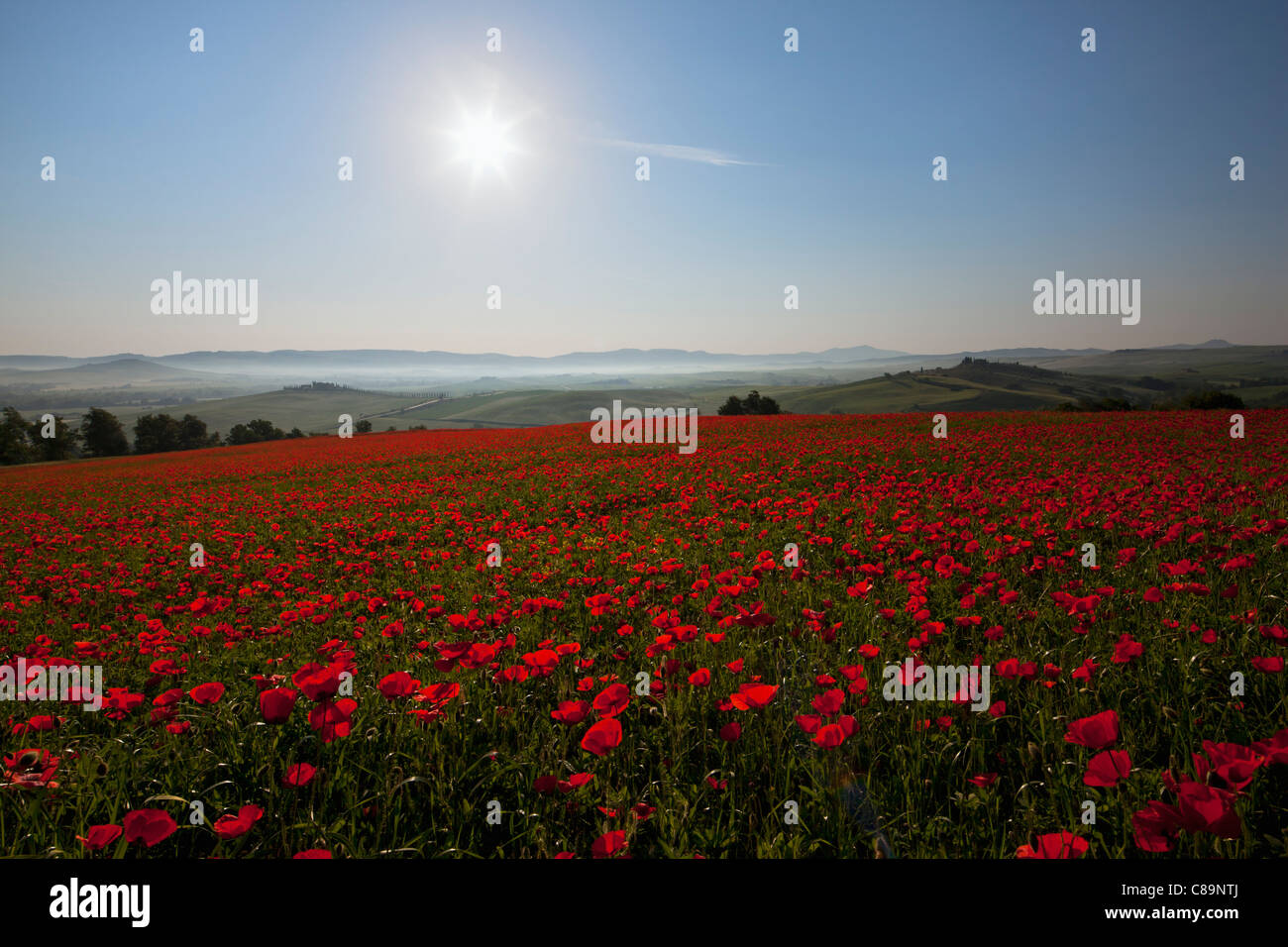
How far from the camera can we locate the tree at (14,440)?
5538cm

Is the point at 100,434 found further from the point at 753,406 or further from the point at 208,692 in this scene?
the point at 208,692

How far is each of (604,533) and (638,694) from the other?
16.6ft

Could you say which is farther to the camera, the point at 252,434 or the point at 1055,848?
the point at 252,434

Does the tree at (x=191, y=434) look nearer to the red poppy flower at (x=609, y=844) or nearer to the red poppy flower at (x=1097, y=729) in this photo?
the red poppy flower at (x=609, y=844)

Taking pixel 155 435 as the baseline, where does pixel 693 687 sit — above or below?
below

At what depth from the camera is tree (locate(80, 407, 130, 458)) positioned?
61.0 metres

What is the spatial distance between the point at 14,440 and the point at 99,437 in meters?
6.21

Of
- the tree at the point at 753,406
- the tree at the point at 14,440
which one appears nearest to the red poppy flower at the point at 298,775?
the tree at the point at 753,406

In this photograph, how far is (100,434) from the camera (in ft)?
201
